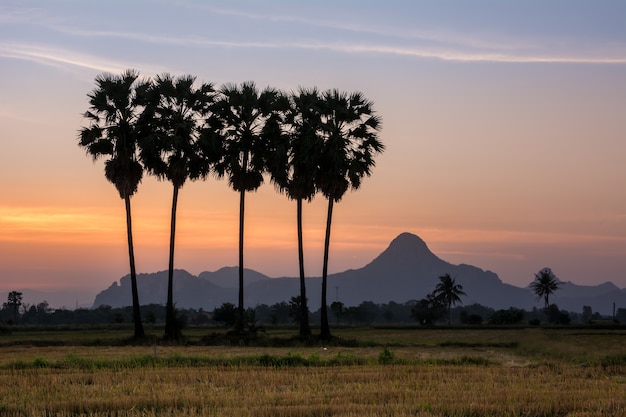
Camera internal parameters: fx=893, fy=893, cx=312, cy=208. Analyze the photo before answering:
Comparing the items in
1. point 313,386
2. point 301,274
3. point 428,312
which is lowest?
point 313,386

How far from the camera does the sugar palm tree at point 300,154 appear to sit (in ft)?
196

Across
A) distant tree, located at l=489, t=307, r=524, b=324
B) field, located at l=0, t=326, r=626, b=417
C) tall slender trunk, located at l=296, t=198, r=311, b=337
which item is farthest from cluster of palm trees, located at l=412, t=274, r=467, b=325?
field, located at l=0, t=326, r=626, b=417

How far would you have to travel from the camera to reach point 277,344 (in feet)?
181

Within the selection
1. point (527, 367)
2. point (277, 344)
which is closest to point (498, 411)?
point (527, 367)

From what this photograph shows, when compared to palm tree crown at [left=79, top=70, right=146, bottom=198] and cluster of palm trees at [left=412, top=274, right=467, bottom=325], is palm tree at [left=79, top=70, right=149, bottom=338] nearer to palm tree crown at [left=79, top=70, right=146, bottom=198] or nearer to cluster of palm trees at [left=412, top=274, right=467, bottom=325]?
palm tree crown at [left=79, top=70, right=146, bottom=198]

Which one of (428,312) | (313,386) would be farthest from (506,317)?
(313,386)

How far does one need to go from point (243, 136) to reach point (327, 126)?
573 cm

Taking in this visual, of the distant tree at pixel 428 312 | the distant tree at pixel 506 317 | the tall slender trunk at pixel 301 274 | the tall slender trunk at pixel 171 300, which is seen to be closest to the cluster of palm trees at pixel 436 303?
the distant tree at pixel 428 312

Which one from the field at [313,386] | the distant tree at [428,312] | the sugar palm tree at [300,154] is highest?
the sugar palm tree at [300,154]

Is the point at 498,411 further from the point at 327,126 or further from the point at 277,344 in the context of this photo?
the point at 327,126

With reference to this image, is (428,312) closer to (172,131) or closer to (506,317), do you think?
(506,317)

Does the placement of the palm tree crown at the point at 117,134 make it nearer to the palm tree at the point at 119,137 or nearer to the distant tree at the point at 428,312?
the palm tree at the point at 119,137

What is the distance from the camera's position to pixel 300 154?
60.2 meters

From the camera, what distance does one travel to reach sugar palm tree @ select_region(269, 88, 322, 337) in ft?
196
